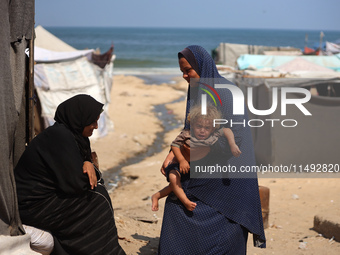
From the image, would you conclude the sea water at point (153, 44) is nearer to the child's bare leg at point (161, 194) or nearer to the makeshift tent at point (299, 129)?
the makeshift tent at point (299, 129)

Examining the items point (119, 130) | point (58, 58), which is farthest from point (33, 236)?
point (119, 130)

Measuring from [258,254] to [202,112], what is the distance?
2.03 meters

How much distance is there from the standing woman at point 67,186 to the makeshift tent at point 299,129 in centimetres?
480

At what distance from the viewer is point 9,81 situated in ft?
10.7

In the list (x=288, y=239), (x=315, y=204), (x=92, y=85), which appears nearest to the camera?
(x=288, y=239)

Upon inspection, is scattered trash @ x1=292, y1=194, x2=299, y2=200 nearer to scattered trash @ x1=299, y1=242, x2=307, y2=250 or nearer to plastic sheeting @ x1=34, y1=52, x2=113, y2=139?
scattered trash @ x1=299, y1=242, x2=307, y2=250

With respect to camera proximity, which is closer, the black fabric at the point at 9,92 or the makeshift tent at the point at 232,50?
the black fabric at the point at 9,92

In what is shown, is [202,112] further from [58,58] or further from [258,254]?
[58,58]

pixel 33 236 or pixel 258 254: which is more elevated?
pixel 33 236

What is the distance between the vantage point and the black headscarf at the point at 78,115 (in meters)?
3.51

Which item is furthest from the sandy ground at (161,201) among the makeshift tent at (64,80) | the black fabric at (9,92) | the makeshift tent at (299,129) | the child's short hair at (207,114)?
the child's short hair at (207,114)

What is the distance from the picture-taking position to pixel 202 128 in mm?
3326

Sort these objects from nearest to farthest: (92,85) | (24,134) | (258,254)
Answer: (24,134)
(258,254)
(92,85)

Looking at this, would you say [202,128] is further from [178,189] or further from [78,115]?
[78,115]
